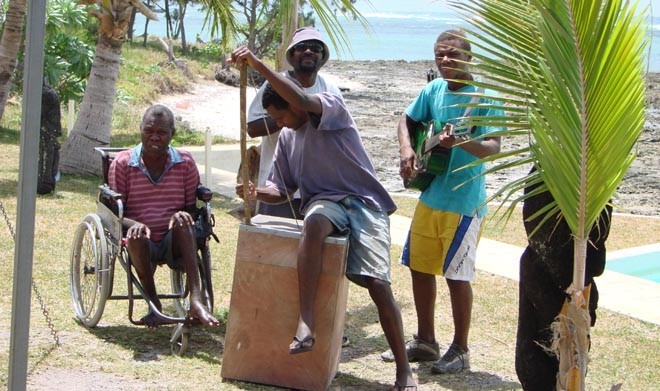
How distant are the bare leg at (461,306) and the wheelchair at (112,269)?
1.43m

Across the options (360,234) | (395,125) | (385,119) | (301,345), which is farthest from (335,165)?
(385,119)

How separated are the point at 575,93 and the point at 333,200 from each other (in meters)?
1.97

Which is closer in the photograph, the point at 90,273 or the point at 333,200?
the point at 333,200

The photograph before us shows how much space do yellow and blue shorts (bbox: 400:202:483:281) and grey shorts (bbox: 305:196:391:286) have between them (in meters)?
0.56

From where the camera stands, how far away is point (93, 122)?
12992 millimetres

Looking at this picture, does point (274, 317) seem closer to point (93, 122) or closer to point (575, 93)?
point (575, 93)

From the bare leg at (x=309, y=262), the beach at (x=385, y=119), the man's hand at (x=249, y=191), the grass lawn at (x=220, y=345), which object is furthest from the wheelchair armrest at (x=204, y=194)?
the beach at (x=385, y=119)

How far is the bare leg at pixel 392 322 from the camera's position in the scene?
16.5 feet

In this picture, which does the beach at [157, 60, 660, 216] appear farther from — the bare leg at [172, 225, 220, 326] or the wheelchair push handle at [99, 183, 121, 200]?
the wheelchair push handle at [99, 183, 121, 200]

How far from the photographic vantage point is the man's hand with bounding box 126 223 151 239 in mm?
5672

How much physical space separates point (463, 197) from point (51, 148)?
6.67 meters

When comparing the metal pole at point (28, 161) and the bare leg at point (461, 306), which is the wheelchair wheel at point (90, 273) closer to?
the bare leg at point (461, 306)

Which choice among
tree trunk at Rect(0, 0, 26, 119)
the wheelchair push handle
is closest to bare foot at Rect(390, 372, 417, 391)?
the wheelchair push handle

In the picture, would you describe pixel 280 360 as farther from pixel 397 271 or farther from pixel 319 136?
pixel 397 271
